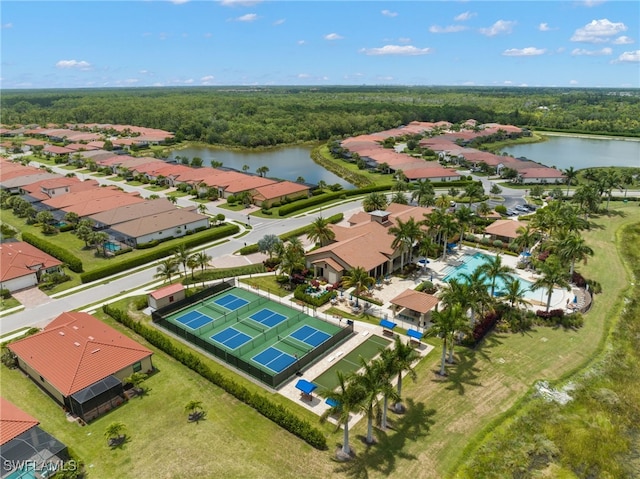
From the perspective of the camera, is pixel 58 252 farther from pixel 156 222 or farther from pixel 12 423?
pixel 12 423

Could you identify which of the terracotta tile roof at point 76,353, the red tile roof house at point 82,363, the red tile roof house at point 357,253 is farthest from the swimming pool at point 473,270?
the terracotta tile roof at point 76,353

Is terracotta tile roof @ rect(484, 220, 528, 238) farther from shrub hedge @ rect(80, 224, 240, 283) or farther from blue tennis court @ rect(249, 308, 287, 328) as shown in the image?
shrub hedge @ rect(80, 224, 240, 283)

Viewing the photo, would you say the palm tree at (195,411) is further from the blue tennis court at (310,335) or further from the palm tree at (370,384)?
the palm tree at (370,384)

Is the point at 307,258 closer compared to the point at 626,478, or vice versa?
the point at 626,478

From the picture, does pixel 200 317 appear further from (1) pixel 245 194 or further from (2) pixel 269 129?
(2) pixel 269 129

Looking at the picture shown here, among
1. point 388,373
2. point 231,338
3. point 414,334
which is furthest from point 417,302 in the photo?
point 231,338

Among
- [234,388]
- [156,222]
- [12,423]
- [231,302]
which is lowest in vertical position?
[231,302]

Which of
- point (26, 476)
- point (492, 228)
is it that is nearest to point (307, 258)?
point (492, 228)
